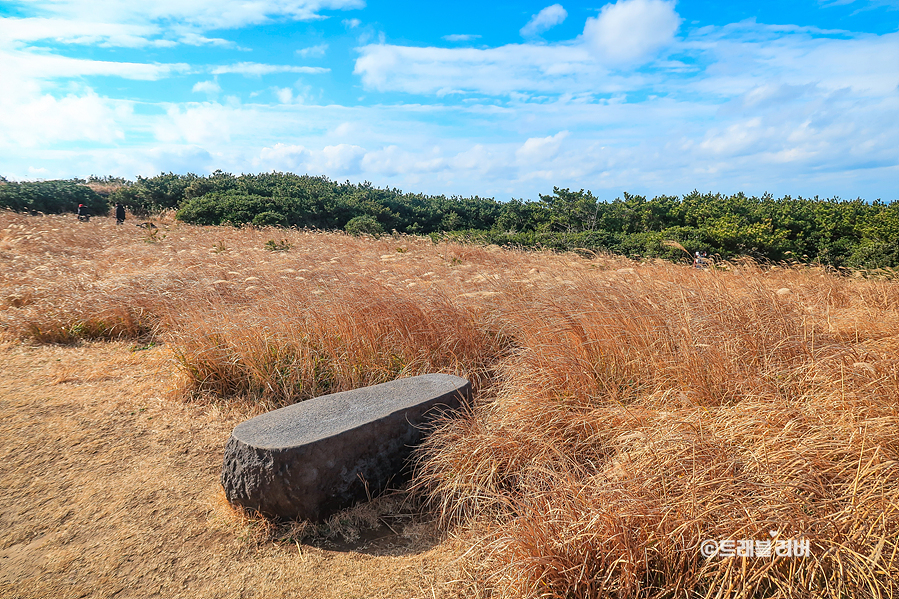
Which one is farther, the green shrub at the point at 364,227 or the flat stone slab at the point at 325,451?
the green shrub at the point at 364,227

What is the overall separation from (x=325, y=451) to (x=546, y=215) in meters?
16.3

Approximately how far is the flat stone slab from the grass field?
184mm

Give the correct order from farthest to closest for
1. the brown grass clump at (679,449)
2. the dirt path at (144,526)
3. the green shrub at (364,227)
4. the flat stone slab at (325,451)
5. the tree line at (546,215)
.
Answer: the green shrub at (364,227)
the tree line at (546,215)
the flat stone slab at (325,451)
the dirt path at (144,526)
the brown grass clump at (679,449)

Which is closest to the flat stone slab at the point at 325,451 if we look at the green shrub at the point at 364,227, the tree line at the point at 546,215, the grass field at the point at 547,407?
the grass field at the point at 547,407

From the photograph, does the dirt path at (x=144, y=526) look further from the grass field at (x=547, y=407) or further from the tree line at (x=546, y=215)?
the tree line at (x=546, y=215)

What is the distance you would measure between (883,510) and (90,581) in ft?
12.0

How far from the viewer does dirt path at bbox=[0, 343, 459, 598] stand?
8.25ft

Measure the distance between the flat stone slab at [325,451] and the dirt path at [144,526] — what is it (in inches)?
9.5

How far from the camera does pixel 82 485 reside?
3.29 m

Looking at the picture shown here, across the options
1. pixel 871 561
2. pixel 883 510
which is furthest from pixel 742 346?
pixel 871 561

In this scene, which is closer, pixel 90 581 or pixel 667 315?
pixel 90 581

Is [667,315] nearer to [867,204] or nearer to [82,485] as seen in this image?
[82,485]

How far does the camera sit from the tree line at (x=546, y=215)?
12.2m

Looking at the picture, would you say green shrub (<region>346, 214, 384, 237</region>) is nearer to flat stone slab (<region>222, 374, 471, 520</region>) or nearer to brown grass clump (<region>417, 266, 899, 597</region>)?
brown grass clump (<region>417, 266, 899, 597</region>)
